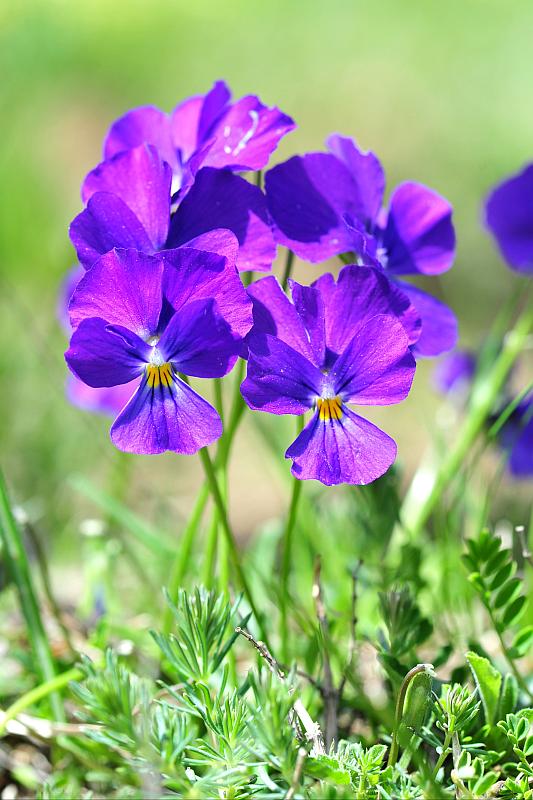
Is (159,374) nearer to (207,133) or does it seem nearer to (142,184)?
(142,184)

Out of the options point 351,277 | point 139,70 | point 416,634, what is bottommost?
point 416,634

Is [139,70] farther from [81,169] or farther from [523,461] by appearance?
[523,461]

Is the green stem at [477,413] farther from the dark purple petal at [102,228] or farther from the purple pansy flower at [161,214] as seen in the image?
the dark purple petal at [102,228]

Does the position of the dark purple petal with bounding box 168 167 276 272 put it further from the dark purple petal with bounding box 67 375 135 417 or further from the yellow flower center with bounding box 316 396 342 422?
the dark purple petal with bounding box 67 375 135 417

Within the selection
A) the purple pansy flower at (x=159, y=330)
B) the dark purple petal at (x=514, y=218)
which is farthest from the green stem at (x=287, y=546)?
the dark purple petal at (x=514, y=218)

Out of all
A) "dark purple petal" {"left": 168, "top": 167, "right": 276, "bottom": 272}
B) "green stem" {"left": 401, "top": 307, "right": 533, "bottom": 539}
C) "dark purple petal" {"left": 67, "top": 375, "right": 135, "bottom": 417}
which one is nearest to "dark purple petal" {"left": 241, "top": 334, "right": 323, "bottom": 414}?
"dark purple petal" {"left": 168, "top": 167, "right": 276, "bottom": 272}

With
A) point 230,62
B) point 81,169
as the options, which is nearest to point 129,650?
point 81,169
